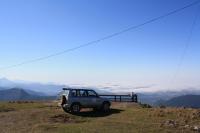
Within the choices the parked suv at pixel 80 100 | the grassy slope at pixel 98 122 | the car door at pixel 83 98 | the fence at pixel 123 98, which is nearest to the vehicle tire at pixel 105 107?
the parked suv at pixel 80 100

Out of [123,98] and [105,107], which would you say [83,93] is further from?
[123,98]

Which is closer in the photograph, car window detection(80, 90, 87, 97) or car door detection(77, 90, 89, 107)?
car door detection(77, 90, 89, 107)

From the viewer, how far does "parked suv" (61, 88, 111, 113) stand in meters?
31.1

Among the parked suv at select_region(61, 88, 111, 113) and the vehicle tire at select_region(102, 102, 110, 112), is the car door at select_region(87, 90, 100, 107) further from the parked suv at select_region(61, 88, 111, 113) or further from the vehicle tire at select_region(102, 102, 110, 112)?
the vehicle tire at select_region(102, 102, 110, 112)

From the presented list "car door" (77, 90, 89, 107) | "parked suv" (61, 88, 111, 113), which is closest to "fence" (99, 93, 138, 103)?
"parked suv" (61, 88, 111, 113)

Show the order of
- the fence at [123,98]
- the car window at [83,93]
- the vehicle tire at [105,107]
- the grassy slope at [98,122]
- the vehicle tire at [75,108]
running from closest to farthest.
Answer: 1. the grassy slope at [98,122]
2. the vehicle tire at [75,108]
3. the car window at [83,93]
4. the vehicle tire at [105,107]
5. the fence at [123,98]

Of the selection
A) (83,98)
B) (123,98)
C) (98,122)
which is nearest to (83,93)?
(83,98)

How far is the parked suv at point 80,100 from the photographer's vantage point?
102ft

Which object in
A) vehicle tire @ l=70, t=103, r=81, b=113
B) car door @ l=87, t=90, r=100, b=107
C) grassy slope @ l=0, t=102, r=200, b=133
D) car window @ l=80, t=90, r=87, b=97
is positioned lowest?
grassy slope @ l=0, t=102, r=200, b=133

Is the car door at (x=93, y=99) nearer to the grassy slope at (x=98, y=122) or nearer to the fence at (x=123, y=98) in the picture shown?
the grassy slope at (x=98, y=122)

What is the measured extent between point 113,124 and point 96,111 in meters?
9.54

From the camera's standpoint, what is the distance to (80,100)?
1244 inches

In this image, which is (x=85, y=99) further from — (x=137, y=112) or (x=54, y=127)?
(x=54, y=127)

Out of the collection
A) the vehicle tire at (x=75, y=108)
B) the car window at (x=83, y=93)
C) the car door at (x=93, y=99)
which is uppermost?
the car window at (x=83, y=93)
